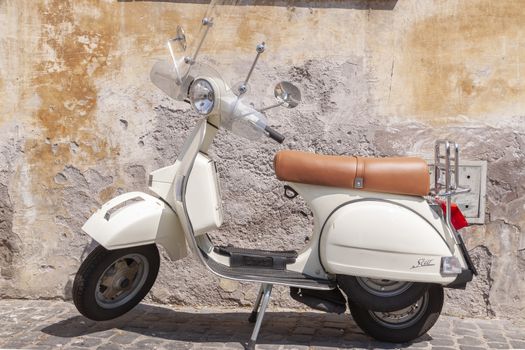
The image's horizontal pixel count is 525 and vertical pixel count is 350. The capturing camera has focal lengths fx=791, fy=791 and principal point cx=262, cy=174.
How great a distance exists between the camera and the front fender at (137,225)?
13.9 feet

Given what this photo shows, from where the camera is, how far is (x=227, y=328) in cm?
488

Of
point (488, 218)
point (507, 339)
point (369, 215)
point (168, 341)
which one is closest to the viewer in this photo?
point (369, 215)

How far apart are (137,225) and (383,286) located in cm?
140

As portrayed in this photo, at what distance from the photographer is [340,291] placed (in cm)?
450

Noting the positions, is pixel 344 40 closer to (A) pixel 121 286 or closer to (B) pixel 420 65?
(B) pixel 420 65

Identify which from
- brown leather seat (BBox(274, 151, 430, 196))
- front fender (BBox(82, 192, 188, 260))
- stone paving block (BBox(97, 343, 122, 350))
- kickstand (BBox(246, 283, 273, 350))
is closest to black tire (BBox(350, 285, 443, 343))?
kickstand (BBox(246, 283, 273, 350))

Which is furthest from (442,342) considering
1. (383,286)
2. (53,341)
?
(53,341)

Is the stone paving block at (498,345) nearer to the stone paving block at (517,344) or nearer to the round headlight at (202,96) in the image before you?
the stone paving block at (517,344)

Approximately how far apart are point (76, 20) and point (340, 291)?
2.65 metres

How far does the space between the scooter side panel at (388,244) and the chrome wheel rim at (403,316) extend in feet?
1.03

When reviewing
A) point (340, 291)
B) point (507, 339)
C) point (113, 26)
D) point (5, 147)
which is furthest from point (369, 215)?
point (5, 147)

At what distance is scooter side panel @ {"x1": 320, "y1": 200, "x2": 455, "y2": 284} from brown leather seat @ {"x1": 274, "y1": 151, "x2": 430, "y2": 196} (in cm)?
12

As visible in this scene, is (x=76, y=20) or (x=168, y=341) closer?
(x=168, y=341)

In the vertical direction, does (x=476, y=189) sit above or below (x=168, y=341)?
above
